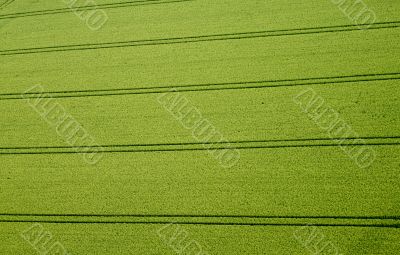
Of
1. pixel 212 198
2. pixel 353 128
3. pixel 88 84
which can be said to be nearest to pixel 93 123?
pixel 88 84

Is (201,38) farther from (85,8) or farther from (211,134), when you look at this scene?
(85,8)

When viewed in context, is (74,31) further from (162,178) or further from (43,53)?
(162,178)

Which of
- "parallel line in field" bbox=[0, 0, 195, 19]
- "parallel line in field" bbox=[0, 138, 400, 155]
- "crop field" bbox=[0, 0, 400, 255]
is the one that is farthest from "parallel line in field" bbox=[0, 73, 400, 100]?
"parallel line in field" bbox=[0, 0, 195, 19]

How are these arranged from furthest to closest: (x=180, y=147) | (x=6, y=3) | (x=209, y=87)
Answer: (x=6, y=3)
(x=209, y=87)
(x=180, y=147)

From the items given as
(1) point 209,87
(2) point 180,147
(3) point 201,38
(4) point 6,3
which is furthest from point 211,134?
(4) point 6,3

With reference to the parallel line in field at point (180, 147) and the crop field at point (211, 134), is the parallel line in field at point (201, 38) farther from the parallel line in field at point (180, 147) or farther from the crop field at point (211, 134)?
the parallel line in field at point (180, 147)
